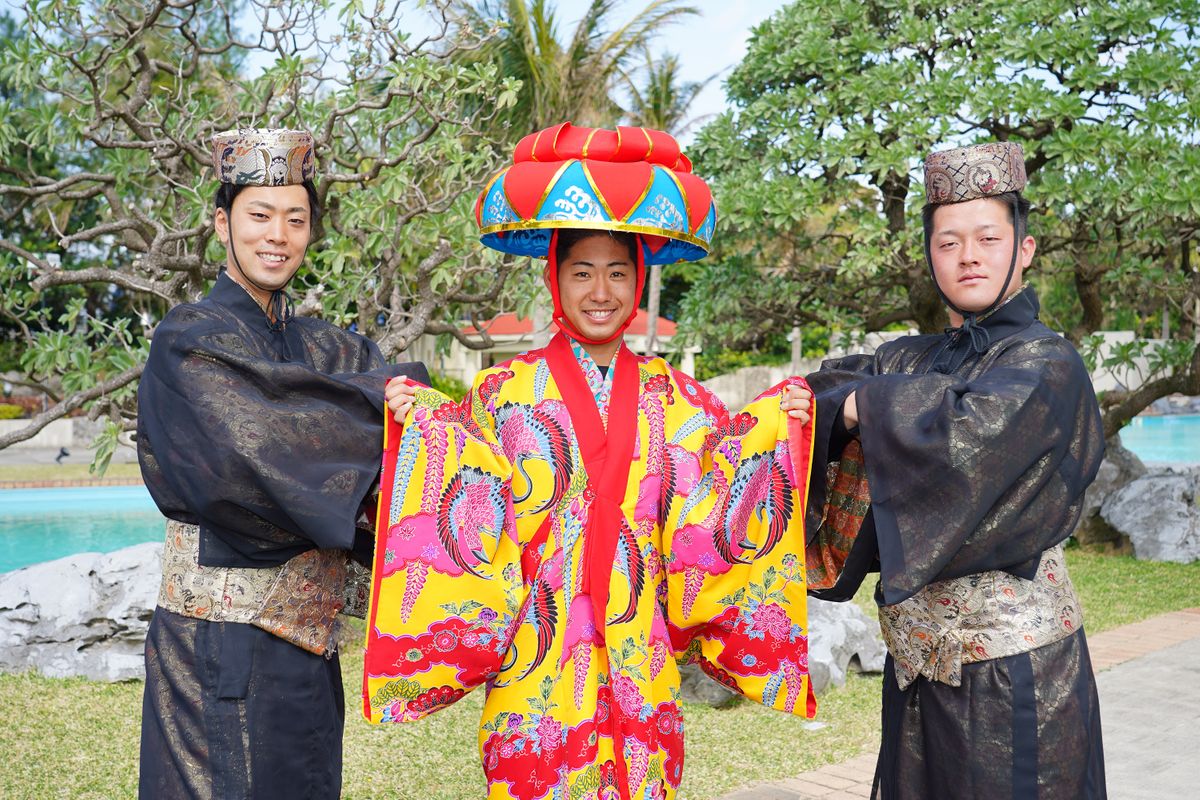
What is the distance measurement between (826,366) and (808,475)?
44 centimetres

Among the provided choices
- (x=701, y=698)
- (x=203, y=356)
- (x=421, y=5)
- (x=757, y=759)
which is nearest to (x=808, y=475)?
(x=203, y=356)

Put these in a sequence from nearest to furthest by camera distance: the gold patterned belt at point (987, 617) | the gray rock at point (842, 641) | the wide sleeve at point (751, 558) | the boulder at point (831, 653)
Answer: the gold patterned belt at point (987, 617) → the wide sleeve at point (751, 558) → the boulder at point (831, 653) → the gray rock at point (842, 641)

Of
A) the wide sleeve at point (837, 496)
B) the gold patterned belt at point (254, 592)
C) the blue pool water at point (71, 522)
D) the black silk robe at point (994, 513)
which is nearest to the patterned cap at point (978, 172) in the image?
the black silk robe at point (994, 513)

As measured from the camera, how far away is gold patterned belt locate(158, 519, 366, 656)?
260 cm

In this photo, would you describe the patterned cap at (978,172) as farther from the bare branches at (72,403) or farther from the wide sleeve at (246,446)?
the bare branches at (72,403)

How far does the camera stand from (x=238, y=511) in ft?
8.32

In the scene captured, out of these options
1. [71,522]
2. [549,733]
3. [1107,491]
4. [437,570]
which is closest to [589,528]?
[437,570]

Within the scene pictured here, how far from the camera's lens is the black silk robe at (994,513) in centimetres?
246

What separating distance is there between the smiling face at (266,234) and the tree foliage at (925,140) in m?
4.71

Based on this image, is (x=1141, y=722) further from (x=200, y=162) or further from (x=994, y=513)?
(x=200, y=162)

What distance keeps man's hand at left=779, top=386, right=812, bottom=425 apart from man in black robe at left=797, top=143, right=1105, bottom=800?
4cm

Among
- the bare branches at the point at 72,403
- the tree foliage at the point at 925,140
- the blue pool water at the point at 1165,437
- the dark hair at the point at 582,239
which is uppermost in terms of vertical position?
the tree foliage at the point at 925,140

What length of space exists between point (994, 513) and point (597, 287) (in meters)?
1.10

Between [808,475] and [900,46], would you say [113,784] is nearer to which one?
[808,475]
